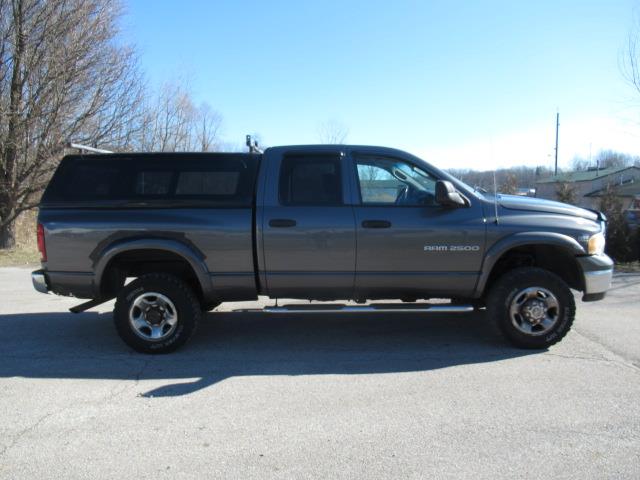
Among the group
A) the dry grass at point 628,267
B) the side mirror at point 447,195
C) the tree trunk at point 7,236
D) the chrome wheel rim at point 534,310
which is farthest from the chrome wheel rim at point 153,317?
the tree trunk at point 7,236

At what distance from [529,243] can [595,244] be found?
28.8 inches

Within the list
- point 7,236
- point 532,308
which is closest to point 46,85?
point 7,236

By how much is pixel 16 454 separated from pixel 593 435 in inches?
148

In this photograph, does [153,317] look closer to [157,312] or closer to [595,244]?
[157,312]

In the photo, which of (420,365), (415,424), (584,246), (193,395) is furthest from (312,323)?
(584,246)

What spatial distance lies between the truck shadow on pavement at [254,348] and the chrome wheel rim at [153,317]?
23 centimetres

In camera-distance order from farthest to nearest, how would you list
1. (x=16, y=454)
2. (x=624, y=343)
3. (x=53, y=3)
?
(x=53, y=3) → (x=624, y=343) → (x=16, y=454)

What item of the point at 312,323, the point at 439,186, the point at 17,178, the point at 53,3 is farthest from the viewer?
the point at 17,178

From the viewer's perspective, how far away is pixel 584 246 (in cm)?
471

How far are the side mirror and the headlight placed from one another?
133 centimetres

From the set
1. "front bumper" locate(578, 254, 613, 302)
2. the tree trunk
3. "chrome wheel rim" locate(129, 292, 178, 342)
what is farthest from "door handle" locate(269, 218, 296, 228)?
the tree trunk

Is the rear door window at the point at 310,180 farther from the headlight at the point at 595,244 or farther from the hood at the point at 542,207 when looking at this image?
the headlight at the point at 595,244

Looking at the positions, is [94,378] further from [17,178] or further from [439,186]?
[17,178]

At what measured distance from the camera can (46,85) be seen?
1321cm
